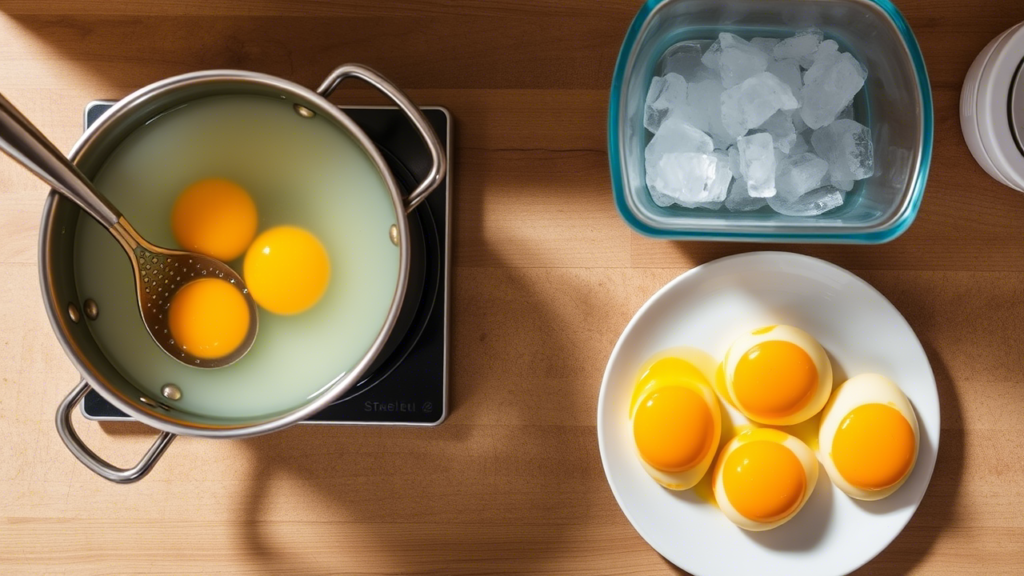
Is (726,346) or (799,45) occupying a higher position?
(799,45)

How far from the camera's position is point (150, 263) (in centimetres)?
63

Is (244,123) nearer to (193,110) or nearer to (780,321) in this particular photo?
(193,110)

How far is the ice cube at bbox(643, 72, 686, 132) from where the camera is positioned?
0.65m

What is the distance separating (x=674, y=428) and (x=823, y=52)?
1.22ft

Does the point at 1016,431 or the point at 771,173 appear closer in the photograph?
the point at 771,173

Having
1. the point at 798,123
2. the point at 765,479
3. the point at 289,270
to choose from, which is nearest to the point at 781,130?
the point at 798,123

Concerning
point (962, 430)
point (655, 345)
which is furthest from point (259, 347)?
point (962, 430)

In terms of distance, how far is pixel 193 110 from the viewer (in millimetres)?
626

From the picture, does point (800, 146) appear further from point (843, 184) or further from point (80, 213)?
point (80, 213)

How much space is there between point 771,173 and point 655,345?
0.66ft

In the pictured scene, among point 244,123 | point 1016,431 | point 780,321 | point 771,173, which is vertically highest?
point 244,123

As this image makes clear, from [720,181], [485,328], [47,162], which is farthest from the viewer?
[485,328]

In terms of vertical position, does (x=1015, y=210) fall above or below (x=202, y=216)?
below

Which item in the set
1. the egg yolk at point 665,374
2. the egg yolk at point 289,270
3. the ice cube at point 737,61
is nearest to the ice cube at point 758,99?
the ice cube at point 737,61
